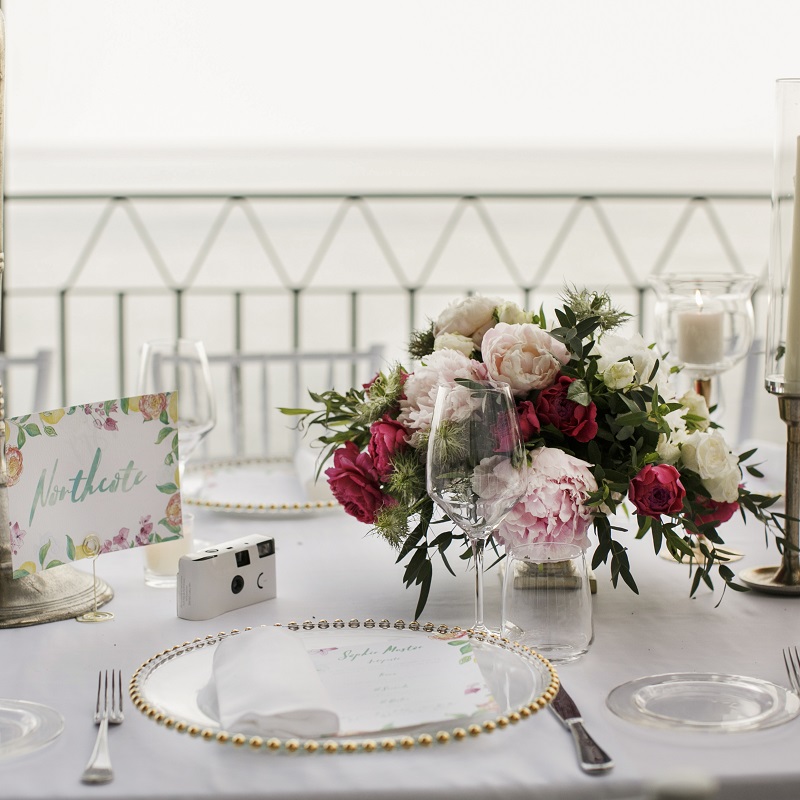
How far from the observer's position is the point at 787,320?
3.52ft

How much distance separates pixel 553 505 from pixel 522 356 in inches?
5.8

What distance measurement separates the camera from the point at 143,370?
1241mm

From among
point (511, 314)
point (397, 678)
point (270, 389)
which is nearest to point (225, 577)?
point (397, 678)

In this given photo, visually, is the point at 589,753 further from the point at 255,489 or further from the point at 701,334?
the point at 255,489

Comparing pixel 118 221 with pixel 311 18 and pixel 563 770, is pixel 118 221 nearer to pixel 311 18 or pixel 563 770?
pixel 311 18

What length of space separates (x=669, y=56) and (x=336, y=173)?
2804mm

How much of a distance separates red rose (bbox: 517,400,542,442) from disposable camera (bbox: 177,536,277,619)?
0.92 ft

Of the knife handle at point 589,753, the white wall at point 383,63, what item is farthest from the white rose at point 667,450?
the white wall at point 383,63

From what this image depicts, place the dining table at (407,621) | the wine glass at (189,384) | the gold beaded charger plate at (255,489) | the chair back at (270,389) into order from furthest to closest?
the chair back at (270,389) < the gold beaded charger plate at (255,489) < the wine glass at (189,384) < the dining table at (407,621)

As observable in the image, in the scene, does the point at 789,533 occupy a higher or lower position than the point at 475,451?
lower

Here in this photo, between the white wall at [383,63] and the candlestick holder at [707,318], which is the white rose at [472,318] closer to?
the candlestick holder at [707,318]

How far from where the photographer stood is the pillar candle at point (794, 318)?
1059mm

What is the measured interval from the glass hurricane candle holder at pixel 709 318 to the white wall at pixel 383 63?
411 cm

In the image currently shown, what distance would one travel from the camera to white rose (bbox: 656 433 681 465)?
0.99m
